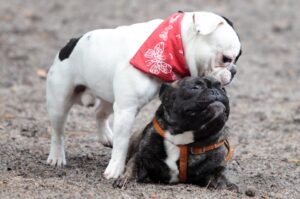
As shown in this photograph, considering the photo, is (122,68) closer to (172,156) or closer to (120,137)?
(120,137)

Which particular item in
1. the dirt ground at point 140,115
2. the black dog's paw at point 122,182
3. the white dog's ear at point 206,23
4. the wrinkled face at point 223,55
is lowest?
the dirt ground at point 140,115

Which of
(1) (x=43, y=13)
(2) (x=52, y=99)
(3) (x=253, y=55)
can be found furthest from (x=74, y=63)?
(1) (x=43, y=13)

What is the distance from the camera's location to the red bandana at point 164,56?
5.32 metres

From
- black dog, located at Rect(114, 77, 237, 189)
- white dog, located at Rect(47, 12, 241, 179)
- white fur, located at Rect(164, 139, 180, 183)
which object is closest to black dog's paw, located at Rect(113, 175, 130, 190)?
black dog, located at Rect(114, 77, 237, 189)

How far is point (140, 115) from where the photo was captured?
8.40m

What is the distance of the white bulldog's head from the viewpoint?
17.3ft

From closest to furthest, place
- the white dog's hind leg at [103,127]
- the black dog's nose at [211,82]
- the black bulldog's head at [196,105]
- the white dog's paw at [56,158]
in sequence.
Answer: the black bulldog's head at [196,105], the black dog's nose at [211,82], the white dog's paw at [56,158], the white dog's hind leg at [103,127]

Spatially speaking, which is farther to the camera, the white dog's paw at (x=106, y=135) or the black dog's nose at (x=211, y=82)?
the white dog's paw at (x=106, y=135)

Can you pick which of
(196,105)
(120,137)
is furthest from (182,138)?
(120,137)

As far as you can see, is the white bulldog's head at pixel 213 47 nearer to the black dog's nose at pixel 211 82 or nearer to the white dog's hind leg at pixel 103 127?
the black dog's nose at pixel 211 82

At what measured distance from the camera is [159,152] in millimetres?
→ 5383

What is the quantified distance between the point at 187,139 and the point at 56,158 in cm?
143

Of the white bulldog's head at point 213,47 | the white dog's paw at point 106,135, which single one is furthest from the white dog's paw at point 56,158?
the white bulldog's head at point 213,47

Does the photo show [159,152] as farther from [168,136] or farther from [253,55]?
[253,55]
